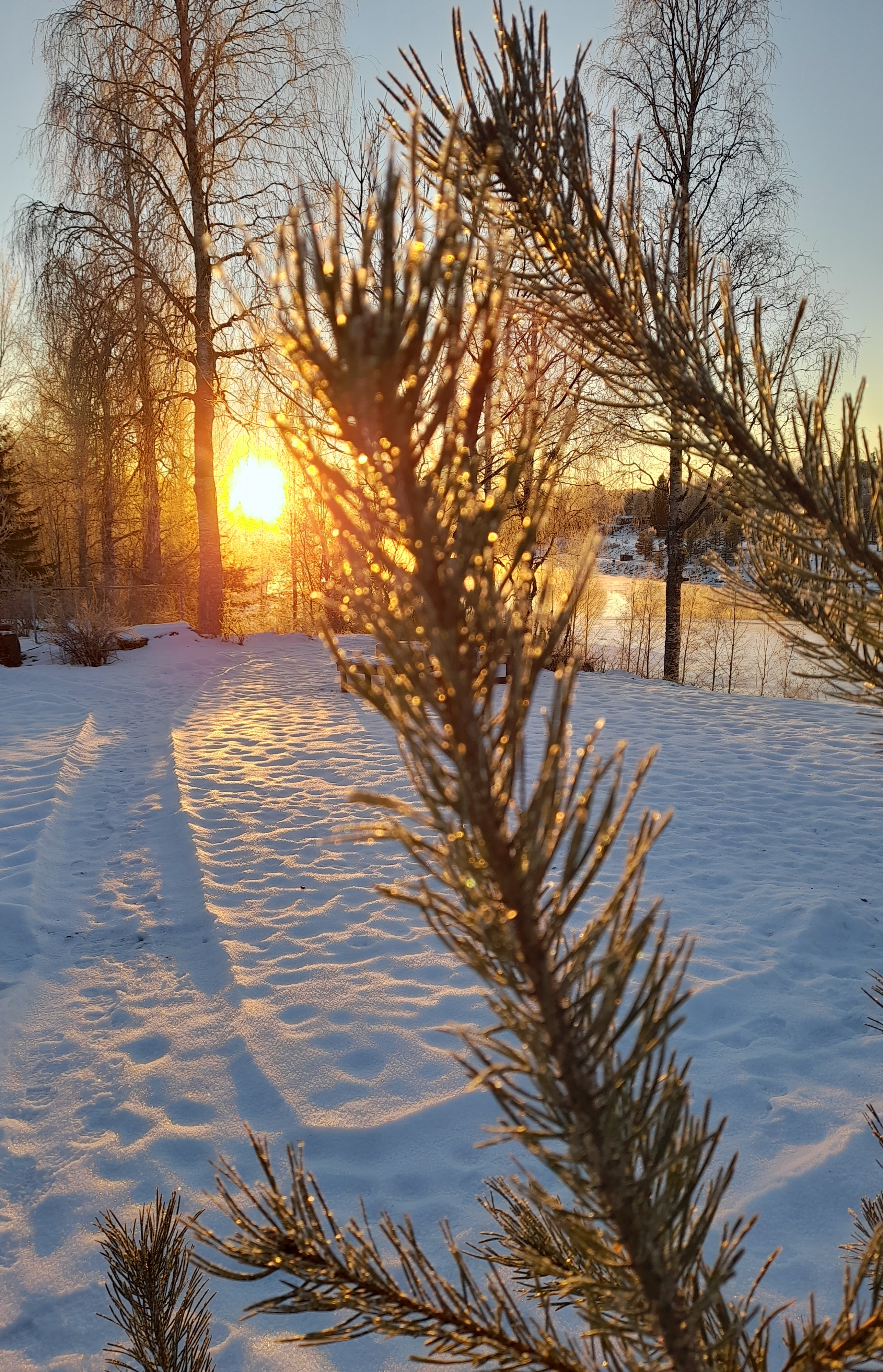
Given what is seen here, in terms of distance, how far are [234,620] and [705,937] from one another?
723 inches

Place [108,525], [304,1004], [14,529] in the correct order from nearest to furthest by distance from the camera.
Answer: [304,1004] → [108,525] → [14,529]

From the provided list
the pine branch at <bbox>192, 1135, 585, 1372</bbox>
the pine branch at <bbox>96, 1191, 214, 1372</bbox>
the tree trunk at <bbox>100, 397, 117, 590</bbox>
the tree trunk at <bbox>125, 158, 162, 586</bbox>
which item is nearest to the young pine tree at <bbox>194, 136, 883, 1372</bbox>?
the pine branch at <bbox>192, 1135, 585, 1372</bbox>

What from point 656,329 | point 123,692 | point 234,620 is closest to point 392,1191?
point 656,329

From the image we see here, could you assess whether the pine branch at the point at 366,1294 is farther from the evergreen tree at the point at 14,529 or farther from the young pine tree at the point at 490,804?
the evergreen tree at the point at 14,529

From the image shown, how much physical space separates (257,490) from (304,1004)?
1883 cm

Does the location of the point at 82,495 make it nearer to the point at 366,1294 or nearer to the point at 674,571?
the point at 674,571

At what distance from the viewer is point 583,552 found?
61cm

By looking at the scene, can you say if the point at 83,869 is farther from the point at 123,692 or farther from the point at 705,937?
the point at 123,692

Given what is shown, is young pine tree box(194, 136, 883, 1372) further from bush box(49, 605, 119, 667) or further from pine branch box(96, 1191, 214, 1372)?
bush box(49, 605, 119, 667)

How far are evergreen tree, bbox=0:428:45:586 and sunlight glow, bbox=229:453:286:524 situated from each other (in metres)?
5.92

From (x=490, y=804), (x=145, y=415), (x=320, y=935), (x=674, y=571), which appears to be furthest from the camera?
(x=145, y=415)

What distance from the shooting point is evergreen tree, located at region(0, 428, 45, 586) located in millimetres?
20391

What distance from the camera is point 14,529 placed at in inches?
866

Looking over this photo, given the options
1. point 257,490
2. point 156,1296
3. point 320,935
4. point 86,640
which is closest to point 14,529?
point 257,490
